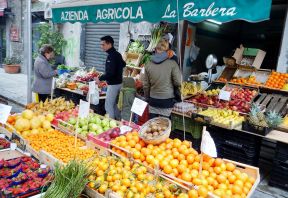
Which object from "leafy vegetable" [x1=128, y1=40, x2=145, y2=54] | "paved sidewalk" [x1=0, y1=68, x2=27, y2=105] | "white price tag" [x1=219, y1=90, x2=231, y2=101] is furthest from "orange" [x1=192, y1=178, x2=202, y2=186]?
"paved sidewalk" [x1=0, y1=68, x2=27, y2=105]

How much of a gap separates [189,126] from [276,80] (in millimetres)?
2343

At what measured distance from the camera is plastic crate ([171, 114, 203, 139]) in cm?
559

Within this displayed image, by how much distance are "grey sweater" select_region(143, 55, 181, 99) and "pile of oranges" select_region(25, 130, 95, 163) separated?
173 cm

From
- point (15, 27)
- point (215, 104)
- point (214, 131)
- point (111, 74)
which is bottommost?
point (214, 131)

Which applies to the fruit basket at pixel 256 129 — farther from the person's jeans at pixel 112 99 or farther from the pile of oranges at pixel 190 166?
the person's jeans at pixel 112 99

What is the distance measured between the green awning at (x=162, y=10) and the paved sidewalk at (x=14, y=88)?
14.7 feet

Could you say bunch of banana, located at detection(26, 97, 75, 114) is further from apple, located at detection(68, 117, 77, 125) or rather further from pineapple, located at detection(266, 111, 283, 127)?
pineapple, located at detection(266, 111, 283, 127)

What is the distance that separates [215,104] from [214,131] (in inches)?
33.4

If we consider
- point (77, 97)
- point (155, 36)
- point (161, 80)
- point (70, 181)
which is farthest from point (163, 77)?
point (77, 97)

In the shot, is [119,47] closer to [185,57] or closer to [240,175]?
[185,57]

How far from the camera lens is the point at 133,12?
5.14 m

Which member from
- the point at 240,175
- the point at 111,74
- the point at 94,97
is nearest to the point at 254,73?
the point at 111,74

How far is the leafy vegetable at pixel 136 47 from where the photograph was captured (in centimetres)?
859

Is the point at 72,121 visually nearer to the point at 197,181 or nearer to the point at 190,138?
the point at 197,181
